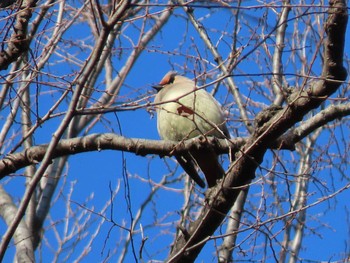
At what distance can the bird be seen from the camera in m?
5.16

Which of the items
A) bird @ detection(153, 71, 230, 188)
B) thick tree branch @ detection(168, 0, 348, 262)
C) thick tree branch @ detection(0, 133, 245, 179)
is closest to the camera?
thick tree branch @ detection(168, 0, 348, 262)

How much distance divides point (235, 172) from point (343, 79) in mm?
736

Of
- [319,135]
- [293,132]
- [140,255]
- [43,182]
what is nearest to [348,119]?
[319,135]

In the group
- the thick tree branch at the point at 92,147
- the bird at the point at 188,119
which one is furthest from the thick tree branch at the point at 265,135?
the bird at the point at 188,119

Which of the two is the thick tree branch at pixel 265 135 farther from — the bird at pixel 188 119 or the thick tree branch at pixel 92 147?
the bird at pixel 188 119

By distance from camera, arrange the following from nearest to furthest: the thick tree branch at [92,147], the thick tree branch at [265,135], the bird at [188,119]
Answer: the thick tree branch at [265,135]
the thick tree branch at [92,147]
the bird at [188,119]

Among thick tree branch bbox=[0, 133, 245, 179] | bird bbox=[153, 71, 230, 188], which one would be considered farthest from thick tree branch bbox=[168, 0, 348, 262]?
bird bbox=[153, 71, 230, 188]

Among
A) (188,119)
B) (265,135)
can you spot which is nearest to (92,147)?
(265,135)

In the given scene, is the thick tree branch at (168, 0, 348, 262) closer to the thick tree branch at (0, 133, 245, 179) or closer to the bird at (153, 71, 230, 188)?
the thick tree branch at (0, 133, 245, 179)

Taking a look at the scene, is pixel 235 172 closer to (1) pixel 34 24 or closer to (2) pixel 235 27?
(1) pixel 34 24

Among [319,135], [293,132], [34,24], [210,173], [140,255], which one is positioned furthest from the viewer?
[319,135]

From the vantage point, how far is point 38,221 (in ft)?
21.4

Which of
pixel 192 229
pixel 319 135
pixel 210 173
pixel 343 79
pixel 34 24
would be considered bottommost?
pixel 192 229

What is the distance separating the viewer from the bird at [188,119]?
5164 mm
